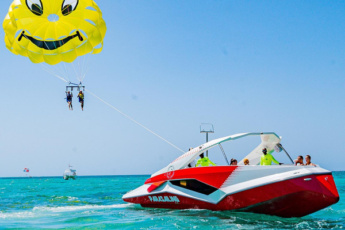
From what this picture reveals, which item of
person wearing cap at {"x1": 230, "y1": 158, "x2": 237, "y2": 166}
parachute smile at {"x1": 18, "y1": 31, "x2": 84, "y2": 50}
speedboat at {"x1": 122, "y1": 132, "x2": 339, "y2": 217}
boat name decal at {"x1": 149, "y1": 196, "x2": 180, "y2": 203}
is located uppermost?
parachute smile at {"x1": 18, "y1": 31, "x2": 84, "y2": 50}

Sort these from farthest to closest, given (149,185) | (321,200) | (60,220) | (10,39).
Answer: (10,39) → (149,185) → (60,220) → (321,200)

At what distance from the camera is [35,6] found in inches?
499

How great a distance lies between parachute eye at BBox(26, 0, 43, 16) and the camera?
12.5 metres

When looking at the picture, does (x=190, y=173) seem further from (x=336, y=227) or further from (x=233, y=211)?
(x=336, y=227)

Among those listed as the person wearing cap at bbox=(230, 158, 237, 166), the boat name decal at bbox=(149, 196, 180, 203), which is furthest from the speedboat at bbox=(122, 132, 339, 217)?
the person wearing cap at bbox=(230, 158, 237, 166)

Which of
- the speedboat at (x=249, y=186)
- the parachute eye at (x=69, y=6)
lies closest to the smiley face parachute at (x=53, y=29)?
the parachute eye at (x=69, y=6)

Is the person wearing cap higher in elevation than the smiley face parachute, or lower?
lower

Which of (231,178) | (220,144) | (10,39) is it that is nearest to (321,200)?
(231,178)

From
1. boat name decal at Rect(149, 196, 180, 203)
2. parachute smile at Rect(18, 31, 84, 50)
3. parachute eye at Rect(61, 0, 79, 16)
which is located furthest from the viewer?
parachute smile at Rect(18, 31, 84, 50)

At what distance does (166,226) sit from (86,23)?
772 cm

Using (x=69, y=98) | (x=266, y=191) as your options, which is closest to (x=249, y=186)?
(x=266, y=191)

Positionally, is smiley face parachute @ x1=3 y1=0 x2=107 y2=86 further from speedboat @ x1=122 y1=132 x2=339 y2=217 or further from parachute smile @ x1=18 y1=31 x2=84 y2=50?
speedboat @ x1=122 y1=132 x2=339 y2=217

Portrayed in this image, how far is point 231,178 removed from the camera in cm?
889

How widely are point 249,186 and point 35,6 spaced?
9.06 m
